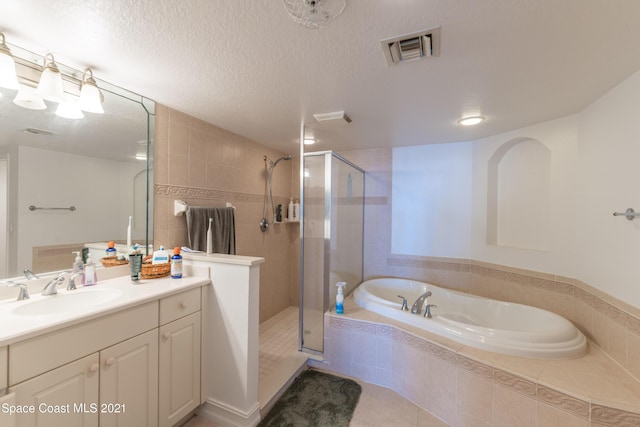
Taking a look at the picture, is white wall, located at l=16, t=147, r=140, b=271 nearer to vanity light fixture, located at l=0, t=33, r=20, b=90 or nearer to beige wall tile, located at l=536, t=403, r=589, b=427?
vanity light fixture, located at l=0, t=33, r=20, b=90

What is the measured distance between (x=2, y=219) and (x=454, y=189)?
3.51 m

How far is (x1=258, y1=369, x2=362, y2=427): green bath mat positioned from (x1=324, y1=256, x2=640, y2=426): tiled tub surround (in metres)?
0.17

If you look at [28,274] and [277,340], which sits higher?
[28,274]

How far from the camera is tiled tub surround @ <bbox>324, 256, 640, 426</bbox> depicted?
51.8 inches

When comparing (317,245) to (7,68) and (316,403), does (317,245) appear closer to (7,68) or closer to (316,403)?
(316,403)

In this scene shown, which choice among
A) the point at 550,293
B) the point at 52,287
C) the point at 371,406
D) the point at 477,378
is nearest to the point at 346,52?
the point at 52,287

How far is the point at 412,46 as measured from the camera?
1.22 m

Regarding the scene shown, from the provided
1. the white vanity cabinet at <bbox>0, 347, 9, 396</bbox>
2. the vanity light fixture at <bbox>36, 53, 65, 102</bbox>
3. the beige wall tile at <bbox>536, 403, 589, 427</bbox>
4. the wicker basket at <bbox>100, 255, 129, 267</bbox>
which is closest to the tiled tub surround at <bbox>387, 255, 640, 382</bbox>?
the beige wall tile at <bbox>536, 403, 589, 427</bbox>

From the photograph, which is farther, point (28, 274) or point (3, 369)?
point (28, 274)

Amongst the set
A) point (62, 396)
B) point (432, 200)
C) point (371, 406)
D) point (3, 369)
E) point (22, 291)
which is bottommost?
point (371, 406)

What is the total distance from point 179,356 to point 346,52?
1872mm

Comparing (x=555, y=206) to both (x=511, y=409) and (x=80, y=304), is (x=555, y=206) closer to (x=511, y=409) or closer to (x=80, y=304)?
(x=511, y=409)

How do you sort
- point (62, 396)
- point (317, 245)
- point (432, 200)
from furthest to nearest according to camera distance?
point (432, 200), point (317, 245), point (62, 396)

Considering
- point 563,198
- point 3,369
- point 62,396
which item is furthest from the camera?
point 563,198
